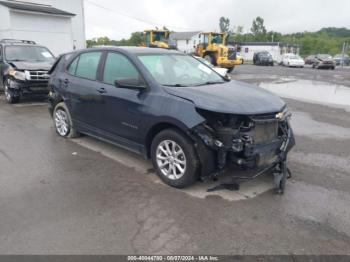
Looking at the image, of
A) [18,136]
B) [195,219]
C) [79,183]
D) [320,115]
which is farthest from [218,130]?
[320,115]

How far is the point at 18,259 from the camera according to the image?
2832mm

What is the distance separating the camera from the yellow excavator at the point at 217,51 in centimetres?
2295

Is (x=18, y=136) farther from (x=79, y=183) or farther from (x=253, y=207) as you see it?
(x=253, y=207)

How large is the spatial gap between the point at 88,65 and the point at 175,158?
100 inches

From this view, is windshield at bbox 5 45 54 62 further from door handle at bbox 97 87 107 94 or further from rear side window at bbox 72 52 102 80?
door handle at bbox 97 87 107 94

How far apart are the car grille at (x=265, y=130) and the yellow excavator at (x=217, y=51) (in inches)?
762

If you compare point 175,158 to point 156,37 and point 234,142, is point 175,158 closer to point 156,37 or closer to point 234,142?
point 234,142

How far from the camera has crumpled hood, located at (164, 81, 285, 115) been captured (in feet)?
12.6

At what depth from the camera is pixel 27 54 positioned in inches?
434

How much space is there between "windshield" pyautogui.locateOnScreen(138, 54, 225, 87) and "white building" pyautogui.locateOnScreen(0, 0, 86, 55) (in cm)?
1771

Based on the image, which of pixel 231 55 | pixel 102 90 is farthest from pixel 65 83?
pixel 231 55

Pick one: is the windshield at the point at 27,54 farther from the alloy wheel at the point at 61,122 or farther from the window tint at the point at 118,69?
the window tint at the point at 118,69

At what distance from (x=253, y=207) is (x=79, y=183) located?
2302mm

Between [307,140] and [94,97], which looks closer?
[94,97]
